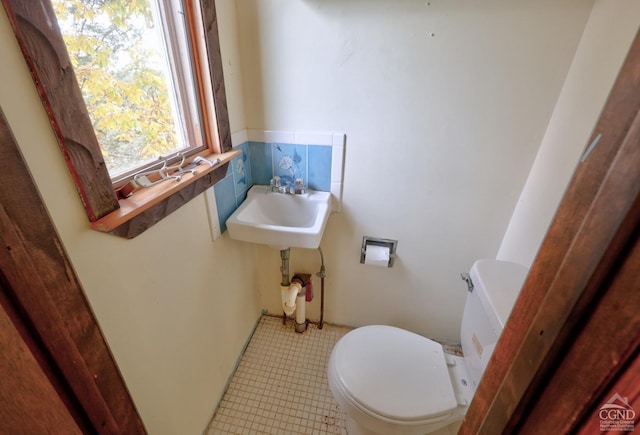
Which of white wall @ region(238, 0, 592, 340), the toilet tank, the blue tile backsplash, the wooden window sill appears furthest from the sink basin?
the toilet tank

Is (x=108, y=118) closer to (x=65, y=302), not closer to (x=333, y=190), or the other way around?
(x=65, y=302)

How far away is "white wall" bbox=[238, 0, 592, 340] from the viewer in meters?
1.02

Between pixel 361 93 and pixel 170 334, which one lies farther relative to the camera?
pixel 361 93

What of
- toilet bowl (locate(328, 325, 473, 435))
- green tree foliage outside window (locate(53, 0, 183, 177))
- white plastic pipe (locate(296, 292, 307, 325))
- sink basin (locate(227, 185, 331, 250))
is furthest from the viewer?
white plastic pipe (locate(296, 292, 307, 325))

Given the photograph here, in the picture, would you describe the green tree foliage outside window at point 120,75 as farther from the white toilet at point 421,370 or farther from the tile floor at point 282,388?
the tile floor at point 282,388

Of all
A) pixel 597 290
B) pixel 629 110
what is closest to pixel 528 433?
pixel 597 290

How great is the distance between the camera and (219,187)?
114 centimetres

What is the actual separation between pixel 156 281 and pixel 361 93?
1067 mm

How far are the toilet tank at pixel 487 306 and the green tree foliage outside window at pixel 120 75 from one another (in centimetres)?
115

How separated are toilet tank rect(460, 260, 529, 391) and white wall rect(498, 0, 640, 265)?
0.27 metres

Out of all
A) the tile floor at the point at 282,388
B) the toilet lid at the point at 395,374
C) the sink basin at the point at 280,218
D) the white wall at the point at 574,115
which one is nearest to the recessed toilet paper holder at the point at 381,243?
the sink basin at the point at 280,218

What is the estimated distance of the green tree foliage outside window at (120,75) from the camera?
2.01 feet

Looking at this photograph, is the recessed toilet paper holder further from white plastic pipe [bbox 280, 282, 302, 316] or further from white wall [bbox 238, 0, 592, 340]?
white plastic pipe [bbox 280, 282, 302, 316]

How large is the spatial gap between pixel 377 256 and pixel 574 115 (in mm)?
947
